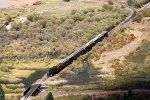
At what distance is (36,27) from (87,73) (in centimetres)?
2391

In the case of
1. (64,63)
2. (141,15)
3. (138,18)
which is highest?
(64,63)

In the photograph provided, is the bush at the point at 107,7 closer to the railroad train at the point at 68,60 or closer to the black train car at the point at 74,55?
the railroad train at the point at 68,60

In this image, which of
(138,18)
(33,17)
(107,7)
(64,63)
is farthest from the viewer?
(107,7)

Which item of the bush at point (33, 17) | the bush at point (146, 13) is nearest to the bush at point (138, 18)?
the bush at point (146, 13)

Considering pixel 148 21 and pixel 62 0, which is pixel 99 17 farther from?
pixel 62 0

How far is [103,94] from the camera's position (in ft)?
177

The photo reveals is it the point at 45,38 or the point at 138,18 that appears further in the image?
the point at 138,18

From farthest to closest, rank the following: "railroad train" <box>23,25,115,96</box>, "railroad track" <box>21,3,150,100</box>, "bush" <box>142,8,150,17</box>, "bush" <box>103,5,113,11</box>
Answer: "bush" <box>103,5,113,11</box>, "bush" <box>142,8,150,17</box>, "railroad train" <box>23,25,115,96</box>, "railroad track" <box>21,3,150,100</box>

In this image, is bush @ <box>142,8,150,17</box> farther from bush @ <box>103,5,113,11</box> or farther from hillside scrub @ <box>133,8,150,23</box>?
bush @ <box>103,5,113,11</box>

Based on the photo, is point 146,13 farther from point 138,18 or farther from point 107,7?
point 107,7

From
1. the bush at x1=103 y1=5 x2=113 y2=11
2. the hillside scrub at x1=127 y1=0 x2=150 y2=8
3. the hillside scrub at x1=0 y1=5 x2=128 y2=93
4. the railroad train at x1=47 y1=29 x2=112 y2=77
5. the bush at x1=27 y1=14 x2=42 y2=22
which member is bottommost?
the hillside scrub at x1=127 y1=0 x2=150 y2=8

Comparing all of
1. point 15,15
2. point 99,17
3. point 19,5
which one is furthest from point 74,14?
point 19,5

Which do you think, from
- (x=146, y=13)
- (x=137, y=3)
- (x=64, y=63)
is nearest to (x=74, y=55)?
(x=64, y=63)

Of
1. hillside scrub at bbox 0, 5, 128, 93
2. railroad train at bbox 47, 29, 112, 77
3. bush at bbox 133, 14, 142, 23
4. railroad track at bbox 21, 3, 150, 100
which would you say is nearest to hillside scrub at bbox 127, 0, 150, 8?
hillside scrub at bbox 0, 5, 128, 93
